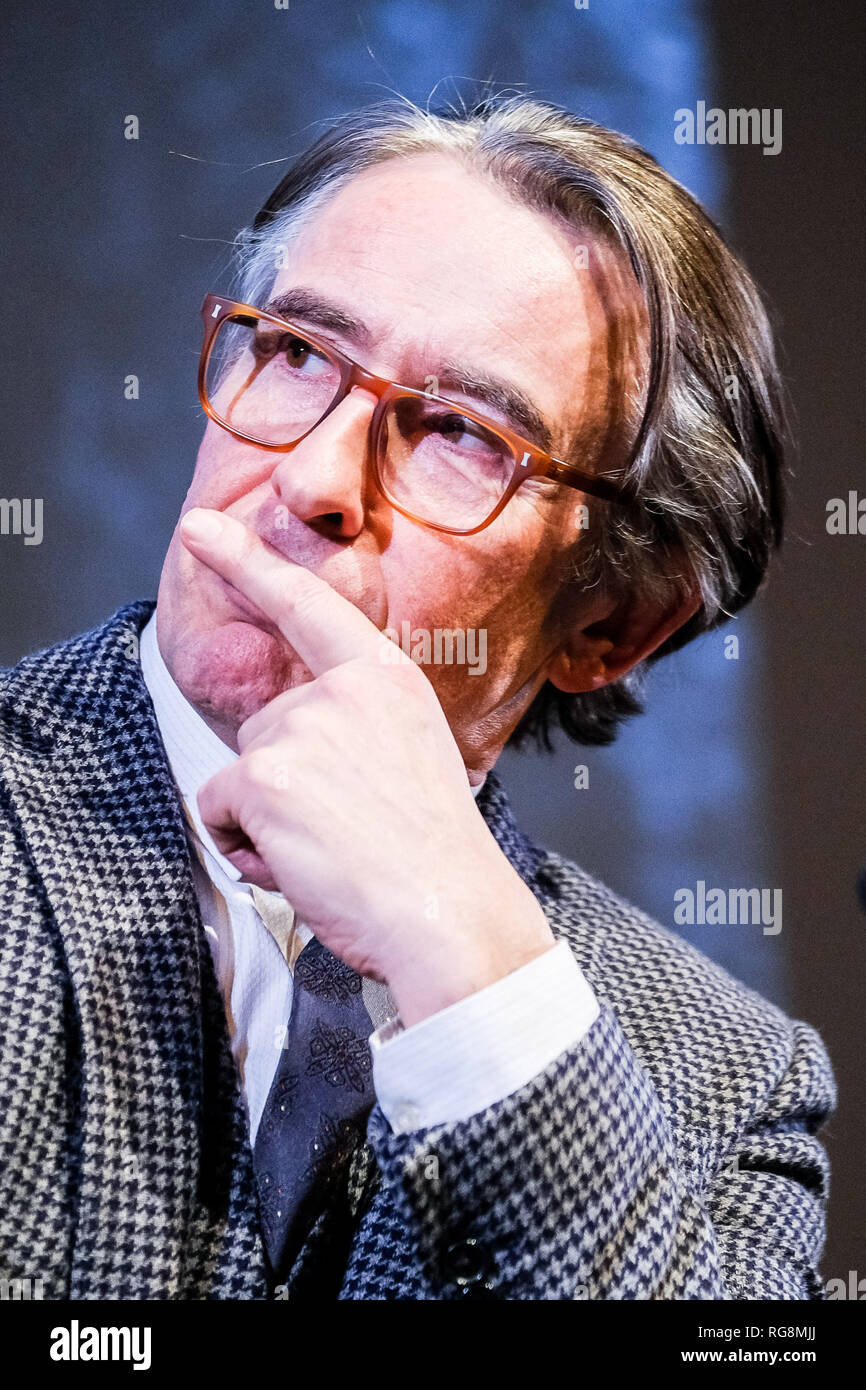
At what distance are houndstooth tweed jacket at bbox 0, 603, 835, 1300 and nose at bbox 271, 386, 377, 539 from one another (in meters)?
0.23

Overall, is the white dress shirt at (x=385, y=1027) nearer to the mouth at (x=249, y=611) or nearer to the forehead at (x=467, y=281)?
the mouth at (x=249, y=611)

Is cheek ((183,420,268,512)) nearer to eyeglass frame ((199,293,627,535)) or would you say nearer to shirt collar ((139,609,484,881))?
eyeglass frame ((199,293,627,535))

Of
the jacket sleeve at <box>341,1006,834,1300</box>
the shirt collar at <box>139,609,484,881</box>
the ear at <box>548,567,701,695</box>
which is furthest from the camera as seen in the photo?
the ear at <box>548,567,701,695</box>

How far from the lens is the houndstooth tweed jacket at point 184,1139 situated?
3.05 feet

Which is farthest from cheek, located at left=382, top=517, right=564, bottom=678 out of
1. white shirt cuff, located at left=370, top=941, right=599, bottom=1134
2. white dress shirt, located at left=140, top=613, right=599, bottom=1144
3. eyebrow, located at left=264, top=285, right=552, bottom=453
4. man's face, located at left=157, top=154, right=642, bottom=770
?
white shirt cuff, located at left=370, top=941, right=599, bottom=1134

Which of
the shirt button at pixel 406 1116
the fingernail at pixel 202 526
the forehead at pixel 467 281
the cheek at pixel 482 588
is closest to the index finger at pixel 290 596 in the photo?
the fingernail at pixel 202 526

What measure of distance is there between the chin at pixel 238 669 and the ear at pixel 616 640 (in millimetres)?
426

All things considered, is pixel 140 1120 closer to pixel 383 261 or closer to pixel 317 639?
pixel 317 639

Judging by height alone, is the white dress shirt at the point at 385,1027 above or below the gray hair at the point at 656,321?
below

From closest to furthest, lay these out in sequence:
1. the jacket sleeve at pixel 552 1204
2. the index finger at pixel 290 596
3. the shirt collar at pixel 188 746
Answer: the jacket sleeve at pixel 552 1204 < the index finger at pixel 290 596 < the shirt collar at pixel 188 746

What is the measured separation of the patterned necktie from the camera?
41.1 inches

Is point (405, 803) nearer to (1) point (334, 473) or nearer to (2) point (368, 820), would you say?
(2) point (368, 820)

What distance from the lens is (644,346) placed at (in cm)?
135

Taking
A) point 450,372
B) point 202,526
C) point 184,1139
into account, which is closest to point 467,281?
point 450,372
